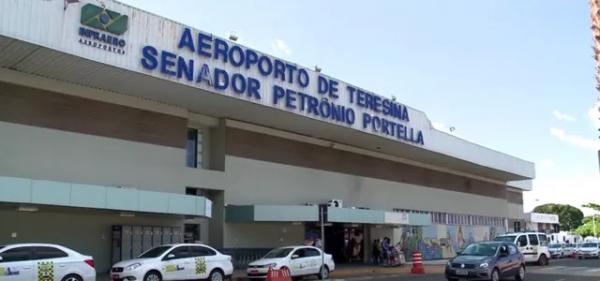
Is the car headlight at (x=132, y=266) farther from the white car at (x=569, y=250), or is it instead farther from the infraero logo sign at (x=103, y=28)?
the white car at (x=569, y=250)

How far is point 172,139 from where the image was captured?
99.3ft

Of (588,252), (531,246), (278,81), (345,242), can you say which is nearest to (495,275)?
(278,81)

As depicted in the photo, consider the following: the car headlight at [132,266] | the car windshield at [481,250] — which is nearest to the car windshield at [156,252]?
the car headlight at [132,266]

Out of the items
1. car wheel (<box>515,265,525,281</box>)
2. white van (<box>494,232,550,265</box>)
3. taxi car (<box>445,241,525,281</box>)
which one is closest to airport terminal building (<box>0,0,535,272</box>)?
taxi car (<box>445,241,525,281</box>)

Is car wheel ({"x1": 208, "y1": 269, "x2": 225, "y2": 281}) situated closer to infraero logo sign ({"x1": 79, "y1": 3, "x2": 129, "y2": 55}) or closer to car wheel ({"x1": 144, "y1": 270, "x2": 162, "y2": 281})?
car wheel ({"x1": 144, "y1": 270, "x2": 162, "y2": 281})

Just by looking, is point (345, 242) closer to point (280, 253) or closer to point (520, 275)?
point (280, 253)

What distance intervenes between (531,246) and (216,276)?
2115cm

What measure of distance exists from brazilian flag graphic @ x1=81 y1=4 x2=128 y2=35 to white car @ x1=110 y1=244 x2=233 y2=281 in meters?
7.77

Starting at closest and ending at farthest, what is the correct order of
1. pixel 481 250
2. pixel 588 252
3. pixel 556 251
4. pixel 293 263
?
1. pixel 481 250
2. pixel 293 263
3. pixel 588 252
4. pixel 556 251

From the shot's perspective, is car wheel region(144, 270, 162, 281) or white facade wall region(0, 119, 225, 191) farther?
white facade wall region(0, 119, 225, 191)

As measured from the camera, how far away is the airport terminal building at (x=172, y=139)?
75.6 ft

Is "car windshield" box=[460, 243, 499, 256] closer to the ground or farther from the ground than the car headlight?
farther from the ground

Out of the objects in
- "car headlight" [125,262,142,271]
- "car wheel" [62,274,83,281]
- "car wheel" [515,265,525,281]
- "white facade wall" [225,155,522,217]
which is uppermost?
"white facade wall" [225,155,522,217]

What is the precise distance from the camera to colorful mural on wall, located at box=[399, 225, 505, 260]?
4666cm
